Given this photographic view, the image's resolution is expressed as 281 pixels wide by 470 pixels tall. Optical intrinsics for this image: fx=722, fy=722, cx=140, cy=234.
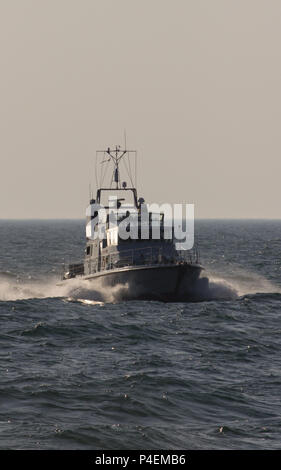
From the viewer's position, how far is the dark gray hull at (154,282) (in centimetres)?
3428

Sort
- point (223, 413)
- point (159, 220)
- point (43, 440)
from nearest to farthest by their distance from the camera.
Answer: point (43, 440), point (223, 413), point (159, 220)

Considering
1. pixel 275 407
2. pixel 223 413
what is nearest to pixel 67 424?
pixel 223 413

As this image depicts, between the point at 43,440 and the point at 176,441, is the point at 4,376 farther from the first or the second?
the point at 176,441

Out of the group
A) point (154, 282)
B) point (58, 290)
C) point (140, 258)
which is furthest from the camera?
point (58, 290)

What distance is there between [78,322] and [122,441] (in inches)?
564

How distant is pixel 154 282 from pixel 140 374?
13652mm

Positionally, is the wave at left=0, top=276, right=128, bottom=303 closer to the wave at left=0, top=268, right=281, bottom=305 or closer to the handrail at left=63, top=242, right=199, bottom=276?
the wave at left=0, top=268, right=281, bottom=305

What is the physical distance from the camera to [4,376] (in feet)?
67.6

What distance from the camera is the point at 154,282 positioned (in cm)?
3466

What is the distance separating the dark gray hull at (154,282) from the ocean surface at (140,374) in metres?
0.54

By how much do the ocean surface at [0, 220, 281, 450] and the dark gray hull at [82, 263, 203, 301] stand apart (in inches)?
21.3

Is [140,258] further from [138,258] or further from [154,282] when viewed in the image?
[154,282]

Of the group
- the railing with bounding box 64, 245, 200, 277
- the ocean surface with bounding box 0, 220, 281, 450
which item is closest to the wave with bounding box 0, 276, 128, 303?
the ocean surface with bounding box 0, 220, 281, 450

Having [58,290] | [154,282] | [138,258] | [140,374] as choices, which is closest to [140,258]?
[138,258]
